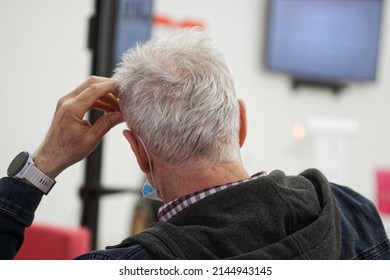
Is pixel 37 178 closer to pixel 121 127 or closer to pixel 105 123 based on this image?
pixel 105 123

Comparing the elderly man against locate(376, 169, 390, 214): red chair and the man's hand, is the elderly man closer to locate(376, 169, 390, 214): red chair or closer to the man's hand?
the man's hand

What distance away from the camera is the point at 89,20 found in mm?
2727

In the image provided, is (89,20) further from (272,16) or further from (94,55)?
(272,16)

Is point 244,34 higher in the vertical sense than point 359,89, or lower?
higher

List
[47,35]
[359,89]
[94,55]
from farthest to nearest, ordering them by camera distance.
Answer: [359,89] < [47,35] < [94,55]

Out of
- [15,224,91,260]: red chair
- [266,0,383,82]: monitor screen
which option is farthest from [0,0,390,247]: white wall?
[15,224,91,260]: red chair

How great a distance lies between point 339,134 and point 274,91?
24.9 inches

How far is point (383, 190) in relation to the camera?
178 inches

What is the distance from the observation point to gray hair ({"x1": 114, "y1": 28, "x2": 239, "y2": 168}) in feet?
3.90

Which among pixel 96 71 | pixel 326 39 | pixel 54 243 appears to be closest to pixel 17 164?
→ pixel 54 243

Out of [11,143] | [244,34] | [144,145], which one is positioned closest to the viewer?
[144,145]

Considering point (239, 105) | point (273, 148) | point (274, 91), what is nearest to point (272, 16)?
point (274, 91)

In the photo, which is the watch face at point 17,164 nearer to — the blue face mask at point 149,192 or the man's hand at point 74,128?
the man's hand at point 74,128

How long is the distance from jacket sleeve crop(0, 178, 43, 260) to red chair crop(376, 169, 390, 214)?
357cm
